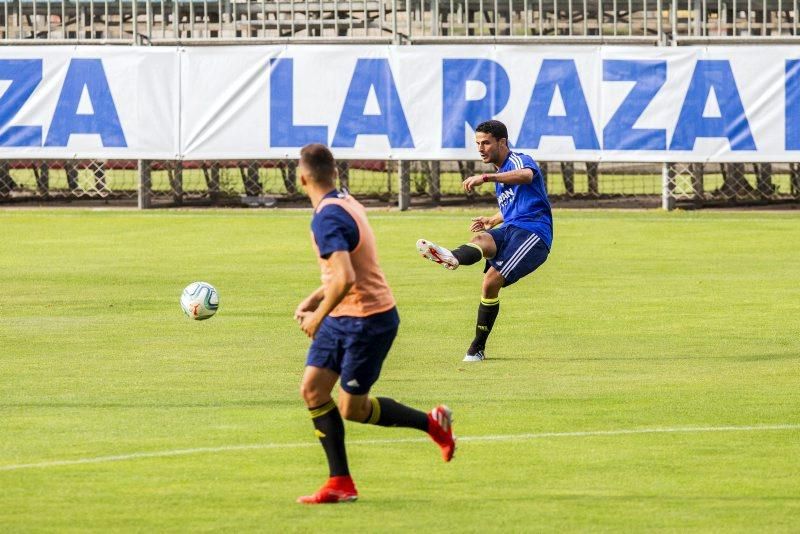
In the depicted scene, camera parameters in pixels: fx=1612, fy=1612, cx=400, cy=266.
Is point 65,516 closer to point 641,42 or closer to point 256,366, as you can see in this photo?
point 256,366

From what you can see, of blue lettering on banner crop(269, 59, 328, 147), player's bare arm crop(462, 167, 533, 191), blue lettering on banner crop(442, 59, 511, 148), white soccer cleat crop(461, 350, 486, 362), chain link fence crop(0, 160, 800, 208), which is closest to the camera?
white soccer cleat crop(461, 350, 486, 362)

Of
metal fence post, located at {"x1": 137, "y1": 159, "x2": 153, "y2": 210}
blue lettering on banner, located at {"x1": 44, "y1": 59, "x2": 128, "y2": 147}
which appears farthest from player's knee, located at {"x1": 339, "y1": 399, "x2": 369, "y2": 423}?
metal fence post, located at {"x1": 137, "y1": 159, "x2": 153, "y2": 210}

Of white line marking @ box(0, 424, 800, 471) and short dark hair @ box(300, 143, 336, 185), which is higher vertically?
short dark hair @ box(300, 143, 336, 185)

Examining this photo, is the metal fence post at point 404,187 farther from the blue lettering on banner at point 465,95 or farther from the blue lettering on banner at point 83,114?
the blue lettering on banner at point 83,114

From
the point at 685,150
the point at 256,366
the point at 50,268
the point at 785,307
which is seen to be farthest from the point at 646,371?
the point at 685,150

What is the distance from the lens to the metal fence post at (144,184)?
27.4 metres

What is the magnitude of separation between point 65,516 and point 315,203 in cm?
189

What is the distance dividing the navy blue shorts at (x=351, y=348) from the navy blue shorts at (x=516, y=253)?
5191 mm

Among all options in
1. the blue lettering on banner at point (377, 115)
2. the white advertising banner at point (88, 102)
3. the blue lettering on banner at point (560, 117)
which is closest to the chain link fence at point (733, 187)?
the blue lettering on banner at point (560, 117)

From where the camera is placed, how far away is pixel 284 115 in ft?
85.7

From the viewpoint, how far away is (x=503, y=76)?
25.6m

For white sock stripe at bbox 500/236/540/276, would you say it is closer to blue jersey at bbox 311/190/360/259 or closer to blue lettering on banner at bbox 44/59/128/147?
blue jersey at bbox 311/190/360/259

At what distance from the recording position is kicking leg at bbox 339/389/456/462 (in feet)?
26.2

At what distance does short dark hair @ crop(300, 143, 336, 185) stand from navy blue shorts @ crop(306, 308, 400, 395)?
2.28 ft
